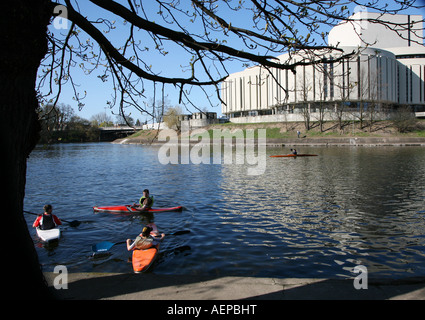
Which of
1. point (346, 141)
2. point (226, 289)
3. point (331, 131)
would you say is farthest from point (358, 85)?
point (226, 289)

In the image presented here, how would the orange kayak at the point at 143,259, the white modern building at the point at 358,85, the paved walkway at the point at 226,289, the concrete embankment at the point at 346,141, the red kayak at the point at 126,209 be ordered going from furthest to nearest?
1. the white modern building at the point at 358,85
2. the concrete embankment at the point at 346,141
3. the red kayak at the point at 126,209
4. the orange kayak at the point at 143,259
5. the paved walkway at the point at 226,289

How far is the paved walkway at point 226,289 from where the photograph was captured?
5.93 meters

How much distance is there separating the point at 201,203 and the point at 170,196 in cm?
328

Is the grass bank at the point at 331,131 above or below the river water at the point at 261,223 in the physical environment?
above

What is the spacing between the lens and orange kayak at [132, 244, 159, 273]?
30.6 feet

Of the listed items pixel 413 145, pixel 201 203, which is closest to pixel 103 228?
pixel 201 203

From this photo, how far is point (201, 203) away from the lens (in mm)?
18969

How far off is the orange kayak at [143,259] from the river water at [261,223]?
392 millimetres

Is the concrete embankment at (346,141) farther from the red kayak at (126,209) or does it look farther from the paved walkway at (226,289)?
the paved walkway at (226,289)

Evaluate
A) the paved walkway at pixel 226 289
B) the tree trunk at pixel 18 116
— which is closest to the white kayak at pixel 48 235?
the paved walkway at pixel 226 289

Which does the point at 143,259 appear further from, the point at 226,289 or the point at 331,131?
the point at 331,131

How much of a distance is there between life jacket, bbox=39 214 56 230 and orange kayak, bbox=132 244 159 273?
15.6ft

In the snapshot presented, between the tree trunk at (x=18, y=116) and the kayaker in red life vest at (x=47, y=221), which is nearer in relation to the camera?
the tree trunk at (x=18, y=116)

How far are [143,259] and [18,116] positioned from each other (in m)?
6.17
